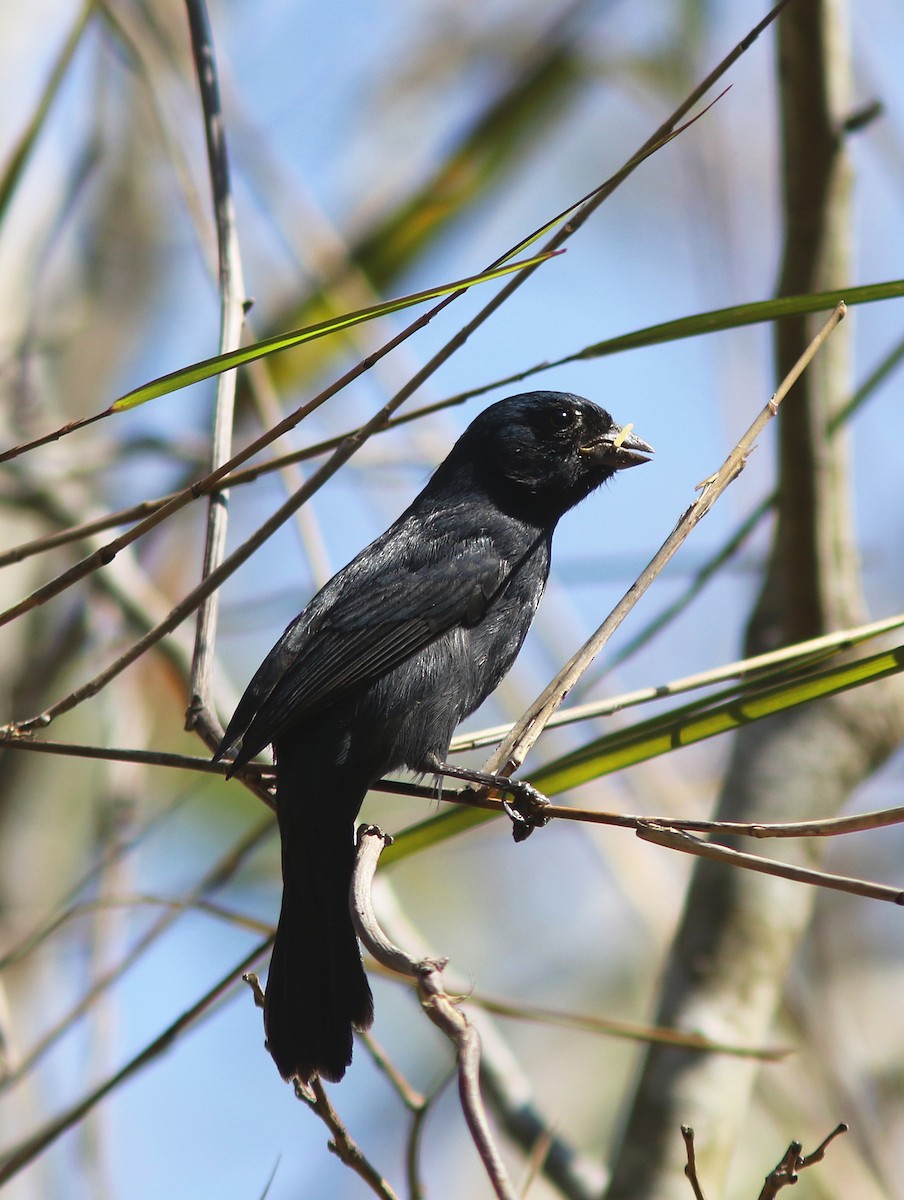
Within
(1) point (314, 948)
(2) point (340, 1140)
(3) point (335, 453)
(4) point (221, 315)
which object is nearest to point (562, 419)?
(4) point (221, 315)

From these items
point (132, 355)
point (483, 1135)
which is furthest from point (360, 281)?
point (483, 1135)

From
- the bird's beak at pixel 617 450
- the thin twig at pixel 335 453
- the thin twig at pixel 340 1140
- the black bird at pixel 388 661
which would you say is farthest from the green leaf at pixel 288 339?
the bird's beak at pixel 617 450

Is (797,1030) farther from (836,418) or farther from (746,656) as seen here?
(836,418)

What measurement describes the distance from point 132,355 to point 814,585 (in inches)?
167

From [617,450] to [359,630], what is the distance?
1.11 metres

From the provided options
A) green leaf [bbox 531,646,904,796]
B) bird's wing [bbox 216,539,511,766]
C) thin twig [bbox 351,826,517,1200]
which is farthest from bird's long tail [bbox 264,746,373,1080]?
thin twig [bbox 351,826,517,1200]

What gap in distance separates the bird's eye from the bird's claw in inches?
62.0

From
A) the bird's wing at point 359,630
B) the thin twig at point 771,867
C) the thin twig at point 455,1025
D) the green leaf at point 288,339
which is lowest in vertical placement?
the thin twig at point 455,1025

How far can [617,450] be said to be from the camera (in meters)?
3.87

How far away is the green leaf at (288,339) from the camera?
1.94m

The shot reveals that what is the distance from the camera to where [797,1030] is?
4250 mm

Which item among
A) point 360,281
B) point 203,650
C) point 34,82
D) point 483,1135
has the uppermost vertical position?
point 34,82

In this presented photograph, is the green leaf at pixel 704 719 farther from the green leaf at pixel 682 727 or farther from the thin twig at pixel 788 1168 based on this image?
the thin twig at pixel 788 1168

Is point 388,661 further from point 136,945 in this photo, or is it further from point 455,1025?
point 455,1025
